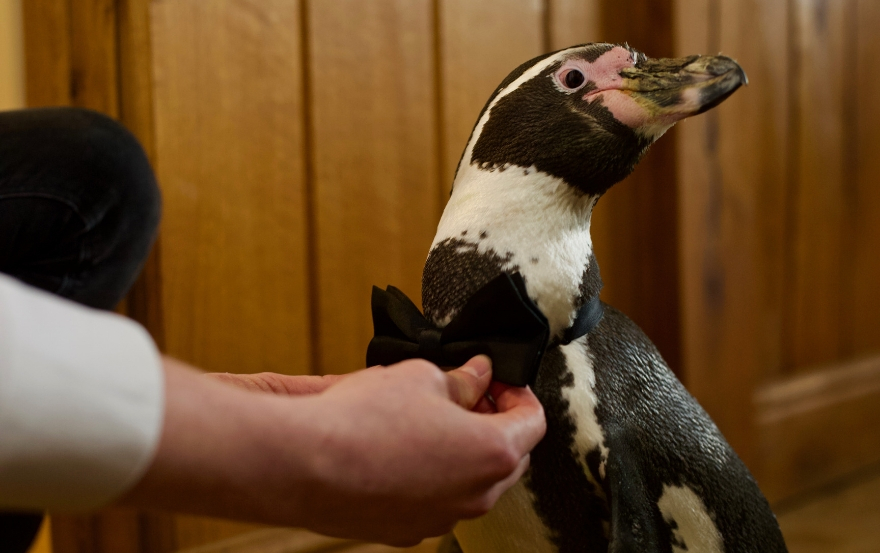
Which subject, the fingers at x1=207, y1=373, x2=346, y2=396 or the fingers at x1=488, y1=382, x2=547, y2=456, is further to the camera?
the fingers at x1=207, y1=373, x2=346, y2=396

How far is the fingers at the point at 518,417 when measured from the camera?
365 mm

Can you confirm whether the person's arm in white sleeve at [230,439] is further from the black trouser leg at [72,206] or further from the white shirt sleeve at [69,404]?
the black trouser leg at [72,206]

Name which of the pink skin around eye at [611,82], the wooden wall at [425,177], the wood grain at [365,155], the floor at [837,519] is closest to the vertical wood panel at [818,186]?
the wooden wall at [425,177]

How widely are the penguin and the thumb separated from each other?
0.05 m

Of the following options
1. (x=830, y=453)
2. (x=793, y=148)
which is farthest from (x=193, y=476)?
(x=830, y=453)

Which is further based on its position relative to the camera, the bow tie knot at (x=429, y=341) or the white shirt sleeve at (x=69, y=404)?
the bow tie knot at (x=429, y=341)

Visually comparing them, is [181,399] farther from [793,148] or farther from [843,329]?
[843,329]

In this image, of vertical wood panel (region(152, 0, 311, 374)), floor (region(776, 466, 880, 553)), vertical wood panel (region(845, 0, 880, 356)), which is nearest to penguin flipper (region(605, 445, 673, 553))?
vertical wood panel (region(152, 0, 311, 374))

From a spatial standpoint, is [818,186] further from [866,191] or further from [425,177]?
[425,177]

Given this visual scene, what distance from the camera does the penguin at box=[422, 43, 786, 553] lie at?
45cm

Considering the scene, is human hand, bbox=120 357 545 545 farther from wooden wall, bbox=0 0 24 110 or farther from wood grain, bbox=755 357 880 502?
wood grain, bbox=755 357 880 502

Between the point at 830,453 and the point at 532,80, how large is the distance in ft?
4.48

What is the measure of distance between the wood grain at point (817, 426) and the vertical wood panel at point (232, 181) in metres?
0.92

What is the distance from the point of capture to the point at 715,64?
44 cm
